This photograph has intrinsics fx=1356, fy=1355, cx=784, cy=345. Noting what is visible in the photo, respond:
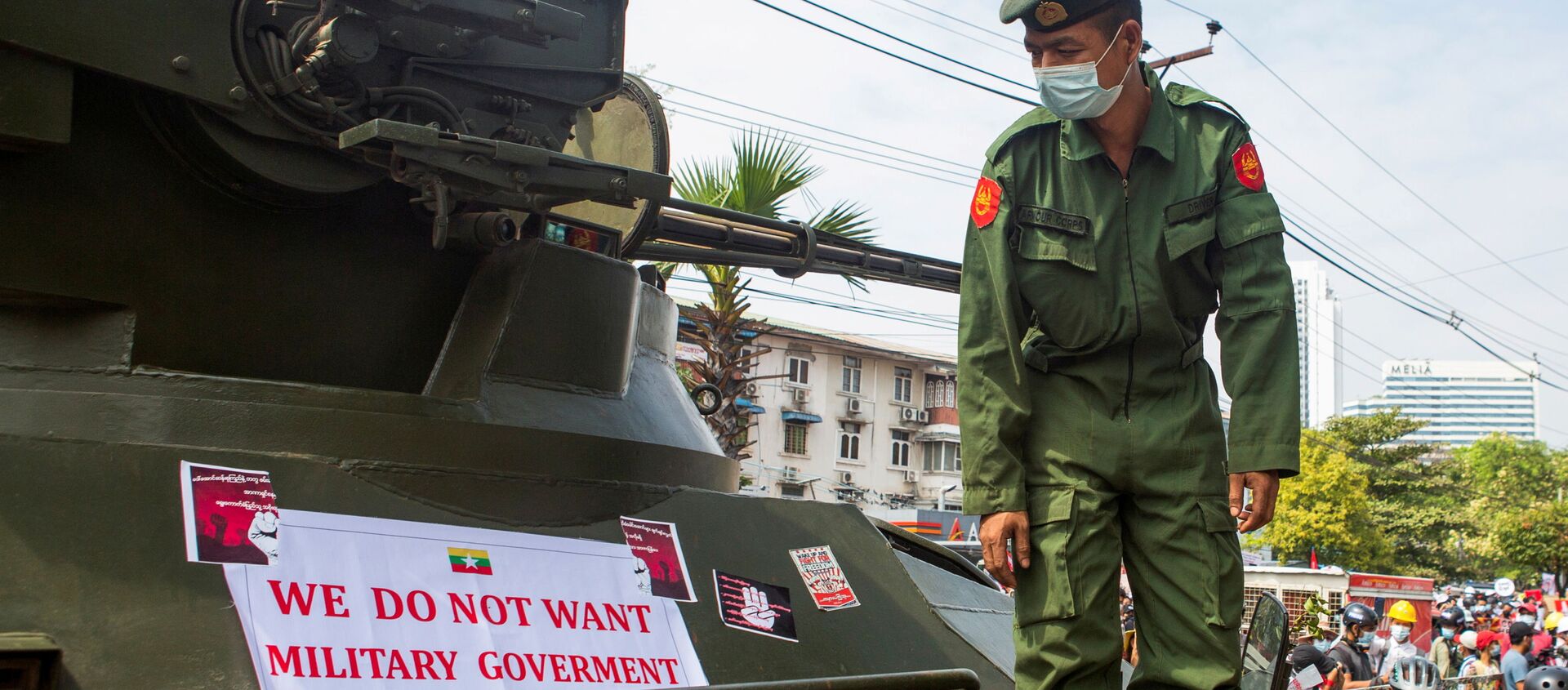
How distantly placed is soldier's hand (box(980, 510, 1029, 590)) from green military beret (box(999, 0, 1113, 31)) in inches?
38.2

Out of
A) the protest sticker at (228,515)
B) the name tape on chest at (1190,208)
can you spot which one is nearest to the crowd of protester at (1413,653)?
the name tape on chest at (1190,208)

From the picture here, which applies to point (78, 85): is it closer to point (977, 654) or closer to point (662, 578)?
point (662, 578)

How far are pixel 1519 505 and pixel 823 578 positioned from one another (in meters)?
63.1

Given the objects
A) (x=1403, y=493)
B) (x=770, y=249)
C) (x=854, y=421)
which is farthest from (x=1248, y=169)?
(x=1403, y=493)

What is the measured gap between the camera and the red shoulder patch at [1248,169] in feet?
8.95

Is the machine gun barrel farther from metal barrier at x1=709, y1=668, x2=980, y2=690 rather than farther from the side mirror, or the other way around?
metal barrier at x1=709, y1=668, x2=980, y2=690

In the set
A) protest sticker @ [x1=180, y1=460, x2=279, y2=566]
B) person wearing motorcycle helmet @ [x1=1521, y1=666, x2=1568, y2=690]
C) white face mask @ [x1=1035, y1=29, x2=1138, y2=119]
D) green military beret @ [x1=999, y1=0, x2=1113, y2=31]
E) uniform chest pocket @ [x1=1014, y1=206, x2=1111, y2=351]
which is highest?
green military beret @ [x1=999, y1=0, x2=1113, y2=31]

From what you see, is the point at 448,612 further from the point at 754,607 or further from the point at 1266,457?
the point at 1266,457

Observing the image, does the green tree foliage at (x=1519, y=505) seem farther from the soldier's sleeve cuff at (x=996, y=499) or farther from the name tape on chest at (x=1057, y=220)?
the soldier's sleeve cuff at (x=996, y=499)

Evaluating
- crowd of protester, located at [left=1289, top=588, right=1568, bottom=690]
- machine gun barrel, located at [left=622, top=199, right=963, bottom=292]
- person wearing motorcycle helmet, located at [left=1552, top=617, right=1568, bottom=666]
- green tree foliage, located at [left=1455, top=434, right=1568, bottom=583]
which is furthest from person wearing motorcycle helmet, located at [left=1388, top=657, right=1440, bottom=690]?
green tree foliage, located at [left=1455, top=434, right=1568, bottom=583]

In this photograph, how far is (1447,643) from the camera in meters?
17.2

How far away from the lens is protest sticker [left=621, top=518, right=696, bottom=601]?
309cm

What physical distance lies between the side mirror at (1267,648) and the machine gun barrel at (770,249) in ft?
11.9

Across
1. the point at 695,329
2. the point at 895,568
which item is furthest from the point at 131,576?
the point at 695,329
